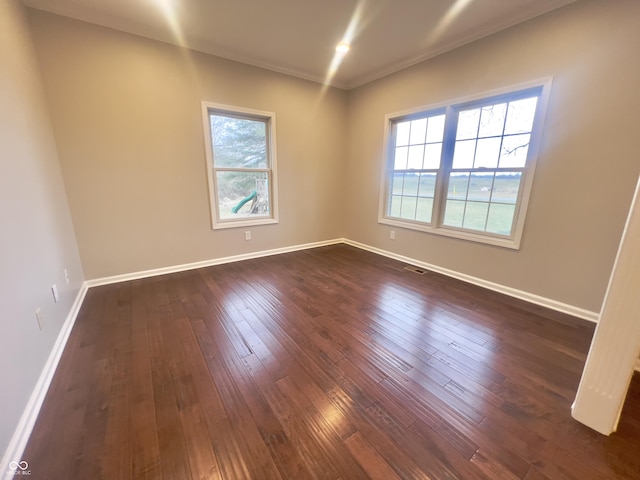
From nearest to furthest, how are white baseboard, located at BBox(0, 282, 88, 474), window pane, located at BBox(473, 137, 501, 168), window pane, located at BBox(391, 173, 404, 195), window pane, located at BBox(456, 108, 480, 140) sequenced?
white baseboard, located at BBox(0, 282, 88, 474)
window pane, located at BBox(473, 137, 501, 168)
window pane, located at BBox(456, 108, 480, 140)
window pane, located at BBox(391, 173, 404, 195)

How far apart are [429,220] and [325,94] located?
252 centimetres

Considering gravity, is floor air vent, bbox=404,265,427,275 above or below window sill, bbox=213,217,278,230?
below

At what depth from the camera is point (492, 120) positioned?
2.69 meters

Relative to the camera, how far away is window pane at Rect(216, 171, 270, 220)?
11.3 feet

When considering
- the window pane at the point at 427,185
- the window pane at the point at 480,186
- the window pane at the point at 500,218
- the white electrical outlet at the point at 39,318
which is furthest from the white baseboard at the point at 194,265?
the window pane at the point at 500,218

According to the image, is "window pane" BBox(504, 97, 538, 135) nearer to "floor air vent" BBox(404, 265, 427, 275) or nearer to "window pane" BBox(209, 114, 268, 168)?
"floor air vent" BBox(404, 265, 427, 275)

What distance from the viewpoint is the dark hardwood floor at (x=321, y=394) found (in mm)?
1089

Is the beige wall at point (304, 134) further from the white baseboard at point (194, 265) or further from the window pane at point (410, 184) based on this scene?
the window pane at point (410, 184)

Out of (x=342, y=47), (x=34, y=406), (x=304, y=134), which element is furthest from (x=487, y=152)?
(x=34, y=406)

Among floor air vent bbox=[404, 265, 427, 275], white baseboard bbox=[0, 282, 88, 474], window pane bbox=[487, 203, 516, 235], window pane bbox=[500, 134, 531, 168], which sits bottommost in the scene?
white baseboard bbox=[0, 282, 88, 474]

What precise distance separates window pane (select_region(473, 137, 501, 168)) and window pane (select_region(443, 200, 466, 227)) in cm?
47

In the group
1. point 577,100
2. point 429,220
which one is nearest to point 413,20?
point 577,100

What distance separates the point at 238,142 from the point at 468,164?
9.57ft

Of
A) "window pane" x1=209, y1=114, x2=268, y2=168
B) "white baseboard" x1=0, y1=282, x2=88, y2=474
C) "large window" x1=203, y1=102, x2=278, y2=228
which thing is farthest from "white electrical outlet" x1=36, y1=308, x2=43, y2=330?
"window pane" x1=209, y1=114, x2=268, y2=168
